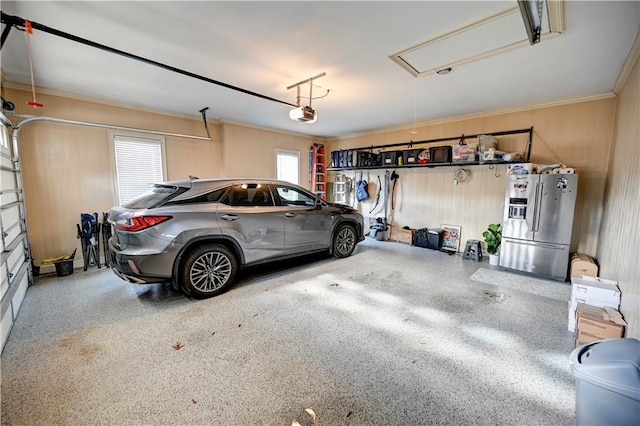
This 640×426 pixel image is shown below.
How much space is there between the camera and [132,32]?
2.43m

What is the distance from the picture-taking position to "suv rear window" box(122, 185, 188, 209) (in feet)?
9.64

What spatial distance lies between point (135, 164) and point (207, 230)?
113 inches

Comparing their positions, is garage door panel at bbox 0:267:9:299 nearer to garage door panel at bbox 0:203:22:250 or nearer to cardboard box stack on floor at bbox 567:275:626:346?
garage door panel at bbox 0:203:22:250

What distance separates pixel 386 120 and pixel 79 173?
19.1 ft

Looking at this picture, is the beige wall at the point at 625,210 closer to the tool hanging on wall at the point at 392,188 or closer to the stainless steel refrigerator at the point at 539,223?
the stainless steel refrigerator at the point at 539,223

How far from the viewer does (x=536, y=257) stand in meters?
4.12

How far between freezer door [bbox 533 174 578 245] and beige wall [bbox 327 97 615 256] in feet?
1.93

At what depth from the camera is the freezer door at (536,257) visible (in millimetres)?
3943

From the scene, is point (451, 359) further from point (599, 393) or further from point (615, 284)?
point (615, 284)

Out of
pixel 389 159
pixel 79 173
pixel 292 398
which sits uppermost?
pixel 389 159

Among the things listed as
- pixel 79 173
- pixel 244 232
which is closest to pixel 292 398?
pixel 244 232

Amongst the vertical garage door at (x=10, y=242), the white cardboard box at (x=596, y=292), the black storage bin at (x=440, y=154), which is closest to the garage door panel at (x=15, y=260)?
the vertical garage door at (x=10, y=242)

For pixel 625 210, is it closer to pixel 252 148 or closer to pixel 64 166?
pixel 252 148

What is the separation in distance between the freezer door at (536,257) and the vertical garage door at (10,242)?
6261 mm
